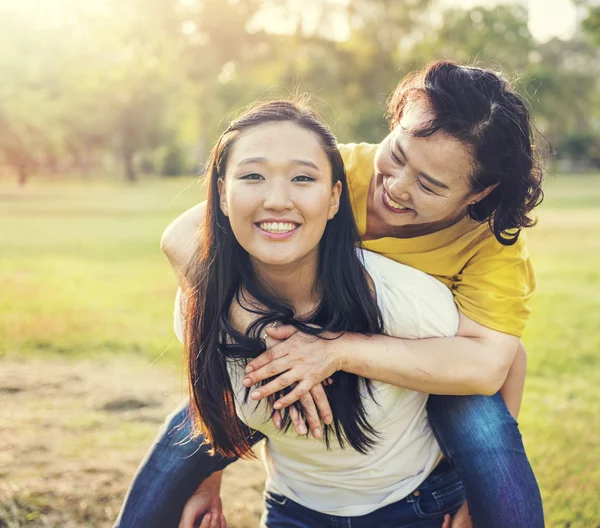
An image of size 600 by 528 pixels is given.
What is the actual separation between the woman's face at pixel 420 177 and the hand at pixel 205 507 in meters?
1.09

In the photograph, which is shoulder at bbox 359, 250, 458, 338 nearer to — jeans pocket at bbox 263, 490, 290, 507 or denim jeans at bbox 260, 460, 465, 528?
denim jeans at bbox 260, 460, 465, 528

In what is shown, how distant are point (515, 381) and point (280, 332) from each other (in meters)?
0.81

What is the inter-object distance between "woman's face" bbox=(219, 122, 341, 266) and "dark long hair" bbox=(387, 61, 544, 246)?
0.45 m

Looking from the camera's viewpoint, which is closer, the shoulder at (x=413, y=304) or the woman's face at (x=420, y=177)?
the shoulder at (x=413, y=304)

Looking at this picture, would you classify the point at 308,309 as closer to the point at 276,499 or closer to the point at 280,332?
the point at 280,332

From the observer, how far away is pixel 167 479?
2.27 metres

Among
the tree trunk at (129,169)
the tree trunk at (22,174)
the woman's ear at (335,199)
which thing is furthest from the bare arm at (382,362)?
the tree trunk at (129,169)

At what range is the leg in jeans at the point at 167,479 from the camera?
2242 mm

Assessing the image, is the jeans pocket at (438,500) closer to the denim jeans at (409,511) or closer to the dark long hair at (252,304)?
the denim jeans at (409,511)

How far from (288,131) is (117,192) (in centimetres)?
2699

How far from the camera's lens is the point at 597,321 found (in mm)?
6816

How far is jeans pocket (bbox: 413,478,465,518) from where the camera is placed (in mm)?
2152

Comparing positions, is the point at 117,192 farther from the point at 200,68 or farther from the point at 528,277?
the point at 528,277

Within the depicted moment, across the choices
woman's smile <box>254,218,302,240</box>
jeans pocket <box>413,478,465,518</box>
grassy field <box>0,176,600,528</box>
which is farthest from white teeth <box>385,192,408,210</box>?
jeans pocket <box>413,478,465,518</box>
